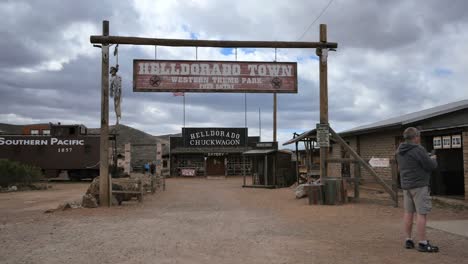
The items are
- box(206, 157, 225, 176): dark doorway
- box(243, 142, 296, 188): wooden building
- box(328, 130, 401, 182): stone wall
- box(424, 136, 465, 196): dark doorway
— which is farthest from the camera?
box(206, 157, 225, 176): dark doorway

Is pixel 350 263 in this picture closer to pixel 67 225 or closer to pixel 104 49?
pixel 67 225

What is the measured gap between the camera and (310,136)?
2005cm

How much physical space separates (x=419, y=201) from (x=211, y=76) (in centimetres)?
936

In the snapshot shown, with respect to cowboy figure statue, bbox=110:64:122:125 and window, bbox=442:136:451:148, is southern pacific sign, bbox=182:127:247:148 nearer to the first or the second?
cowboy figure statue, bbox=110:64:122:125

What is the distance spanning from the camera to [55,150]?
3275 cm

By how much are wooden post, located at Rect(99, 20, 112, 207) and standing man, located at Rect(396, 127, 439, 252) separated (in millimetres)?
9350

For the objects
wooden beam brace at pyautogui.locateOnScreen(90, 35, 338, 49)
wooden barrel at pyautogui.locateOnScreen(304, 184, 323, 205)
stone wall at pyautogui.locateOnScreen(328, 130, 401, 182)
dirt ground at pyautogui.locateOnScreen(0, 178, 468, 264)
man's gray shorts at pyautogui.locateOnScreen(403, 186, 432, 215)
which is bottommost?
dirt ground at pyautogui.locateOnScreen(0, 178, 468, 264)

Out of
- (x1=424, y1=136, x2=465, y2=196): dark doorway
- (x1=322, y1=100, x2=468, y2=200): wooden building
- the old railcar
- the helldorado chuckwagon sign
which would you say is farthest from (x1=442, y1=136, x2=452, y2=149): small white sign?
the old railcar

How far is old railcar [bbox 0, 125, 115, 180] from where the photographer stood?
107 feet

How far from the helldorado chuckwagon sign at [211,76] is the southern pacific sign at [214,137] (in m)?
30.0

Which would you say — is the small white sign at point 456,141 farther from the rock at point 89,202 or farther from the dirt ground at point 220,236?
the rock at point 89,202

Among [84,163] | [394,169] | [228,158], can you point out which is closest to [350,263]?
[394,169]

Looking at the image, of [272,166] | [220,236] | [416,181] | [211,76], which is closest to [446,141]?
[211,76]

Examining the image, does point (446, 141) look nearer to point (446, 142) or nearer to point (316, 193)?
point (446, 142)
